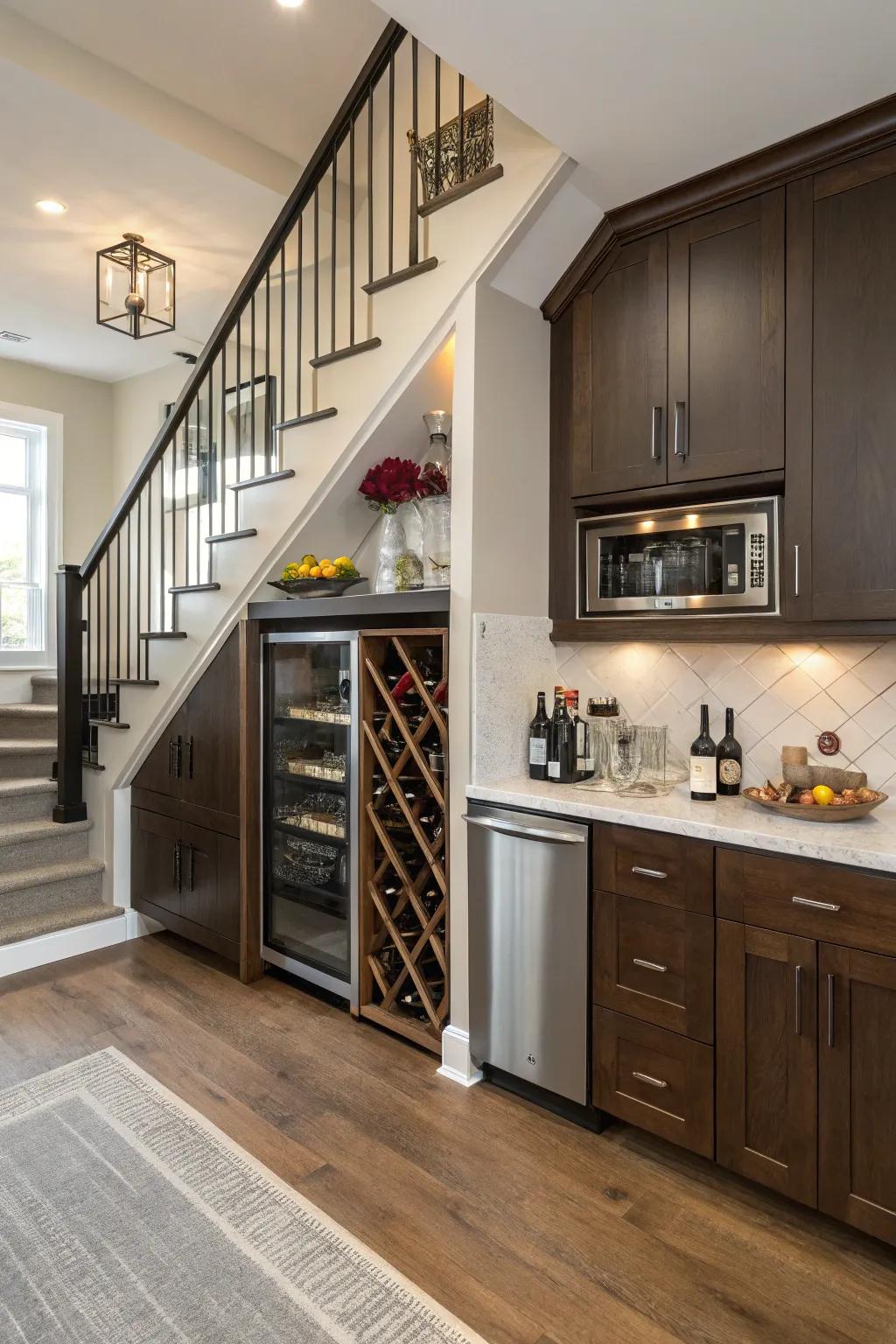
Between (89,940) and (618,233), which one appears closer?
(618,233)

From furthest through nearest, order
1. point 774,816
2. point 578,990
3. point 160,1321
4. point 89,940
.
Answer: point 89,940 < point 578,990 < point 774,816 < point 160,1321

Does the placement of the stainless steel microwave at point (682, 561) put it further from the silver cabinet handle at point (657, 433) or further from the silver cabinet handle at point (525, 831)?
the silver cabinet handle at point (525, 831)

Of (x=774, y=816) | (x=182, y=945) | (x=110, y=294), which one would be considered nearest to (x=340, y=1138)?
(x=774, y=816)

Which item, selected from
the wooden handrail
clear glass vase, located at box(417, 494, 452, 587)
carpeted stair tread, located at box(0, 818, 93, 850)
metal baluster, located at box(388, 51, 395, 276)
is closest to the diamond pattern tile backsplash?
clear glass vase, located at box(417, 494, 452, 587)

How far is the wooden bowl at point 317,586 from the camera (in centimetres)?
298

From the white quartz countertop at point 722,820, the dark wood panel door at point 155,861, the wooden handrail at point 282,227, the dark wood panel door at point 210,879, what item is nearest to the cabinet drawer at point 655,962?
the white quartz countertop at point 722,820

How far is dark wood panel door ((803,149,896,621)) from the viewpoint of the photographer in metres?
2.04

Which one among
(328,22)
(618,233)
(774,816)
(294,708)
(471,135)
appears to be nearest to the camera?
(774,816)

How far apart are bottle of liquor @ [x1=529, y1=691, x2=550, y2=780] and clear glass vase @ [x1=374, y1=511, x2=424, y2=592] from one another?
63 cm

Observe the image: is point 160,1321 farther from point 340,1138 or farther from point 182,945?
point 182,945

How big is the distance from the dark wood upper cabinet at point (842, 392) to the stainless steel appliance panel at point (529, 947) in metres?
0.98

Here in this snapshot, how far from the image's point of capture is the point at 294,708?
10.6ft

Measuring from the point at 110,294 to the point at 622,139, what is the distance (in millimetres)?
2556

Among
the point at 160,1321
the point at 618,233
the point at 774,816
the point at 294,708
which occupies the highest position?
the point at 618,233
